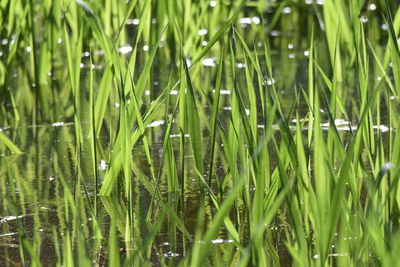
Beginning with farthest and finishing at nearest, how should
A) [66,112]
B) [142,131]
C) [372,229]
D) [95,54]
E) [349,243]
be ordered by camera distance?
[95,54] < [66,112] < [142,131] < [349,243] < [372,229]

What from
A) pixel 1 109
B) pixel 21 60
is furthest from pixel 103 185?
pixel 21 60

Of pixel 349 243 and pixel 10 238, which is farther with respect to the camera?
pixel 10 238

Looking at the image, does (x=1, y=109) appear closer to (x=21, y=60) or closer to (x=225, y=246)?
(x=21, y=60)

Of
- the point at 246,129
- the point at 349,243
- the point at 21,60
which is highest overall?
the point at 21,60

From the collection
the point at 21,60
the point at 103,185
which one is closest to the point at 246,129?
the point at 103,185

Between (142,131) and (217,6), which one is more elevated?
(217,6)

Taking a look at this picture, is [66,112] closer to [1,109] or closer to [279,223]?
[1,109]

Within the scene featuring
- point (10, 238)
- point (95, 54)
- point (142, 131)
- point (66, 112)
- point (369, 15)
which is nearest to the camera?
point (10, 238)
